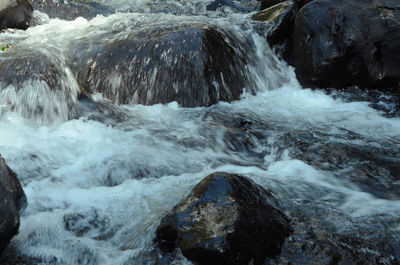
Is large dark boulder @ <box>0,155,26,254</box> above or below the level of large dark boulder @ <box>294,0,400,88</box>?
below

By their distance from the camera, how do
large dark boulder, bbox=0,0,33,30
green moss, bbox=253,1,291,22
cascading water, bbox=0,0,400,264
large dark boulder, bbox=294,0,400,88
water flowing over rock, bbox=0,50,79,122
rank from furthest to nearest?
large dark boulder, bbox=0,0,33,30 → green moss, bbox=253,1,291,22 → large dark boulder, bbox=294,0,400,88 → water flowing over rock, bbox=0,50,79,122 → cascading water, bbox=0,0,400,264

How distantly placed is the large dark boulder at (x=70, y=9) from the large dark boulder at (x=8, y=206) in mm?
8994

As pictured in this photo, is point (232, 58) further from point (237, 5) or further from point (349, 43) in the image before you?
point (237, 5)

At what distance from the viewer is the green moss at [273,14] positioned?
8.88m

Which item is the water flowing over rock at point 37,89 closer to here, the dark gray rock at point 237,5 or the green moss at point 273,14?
the green moss at point 273,14

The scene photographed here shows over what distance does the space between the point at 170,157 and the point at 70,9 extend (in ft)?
27.7

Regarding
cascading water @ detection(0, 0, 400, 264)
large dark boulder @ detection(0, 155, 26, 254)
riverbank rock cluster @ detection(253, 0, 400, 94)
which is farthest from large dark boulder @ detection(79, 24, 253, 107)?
large dark boulder @ detection(0, 155, 26, 254)

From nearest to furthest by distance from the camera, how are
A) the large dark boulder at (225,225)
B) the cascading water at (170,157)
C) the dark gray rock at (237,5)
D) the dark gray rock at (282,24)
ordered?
the large dark boulder at (225,225) → the cascading water at (170,157) → the dark gray rock at (282,24) → the dark gray rock at (237,5)

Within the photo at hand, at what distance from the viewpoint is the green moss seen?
8.88 metres

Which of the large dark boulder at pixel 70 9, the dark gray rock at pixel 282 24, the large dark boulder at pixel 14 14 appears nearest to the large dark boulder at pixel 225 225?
the dark gray rock at pixel 282 24

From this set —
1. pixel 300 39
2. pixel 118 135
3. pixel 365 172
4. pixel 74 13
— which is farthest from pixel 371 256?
pixel 74 13

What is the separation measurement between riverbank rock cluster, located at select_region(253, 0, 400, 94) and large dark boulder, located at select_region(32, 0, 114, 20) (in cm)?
638

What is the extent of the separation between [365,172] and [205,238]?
2.59 metres

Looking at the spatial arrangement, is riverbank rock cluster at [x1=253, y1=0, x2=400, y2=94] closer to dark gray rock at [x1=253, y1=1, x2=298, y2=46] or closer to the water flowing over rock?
dark gray rock at [x1=253, y1=1, x2=298, y2=46]
